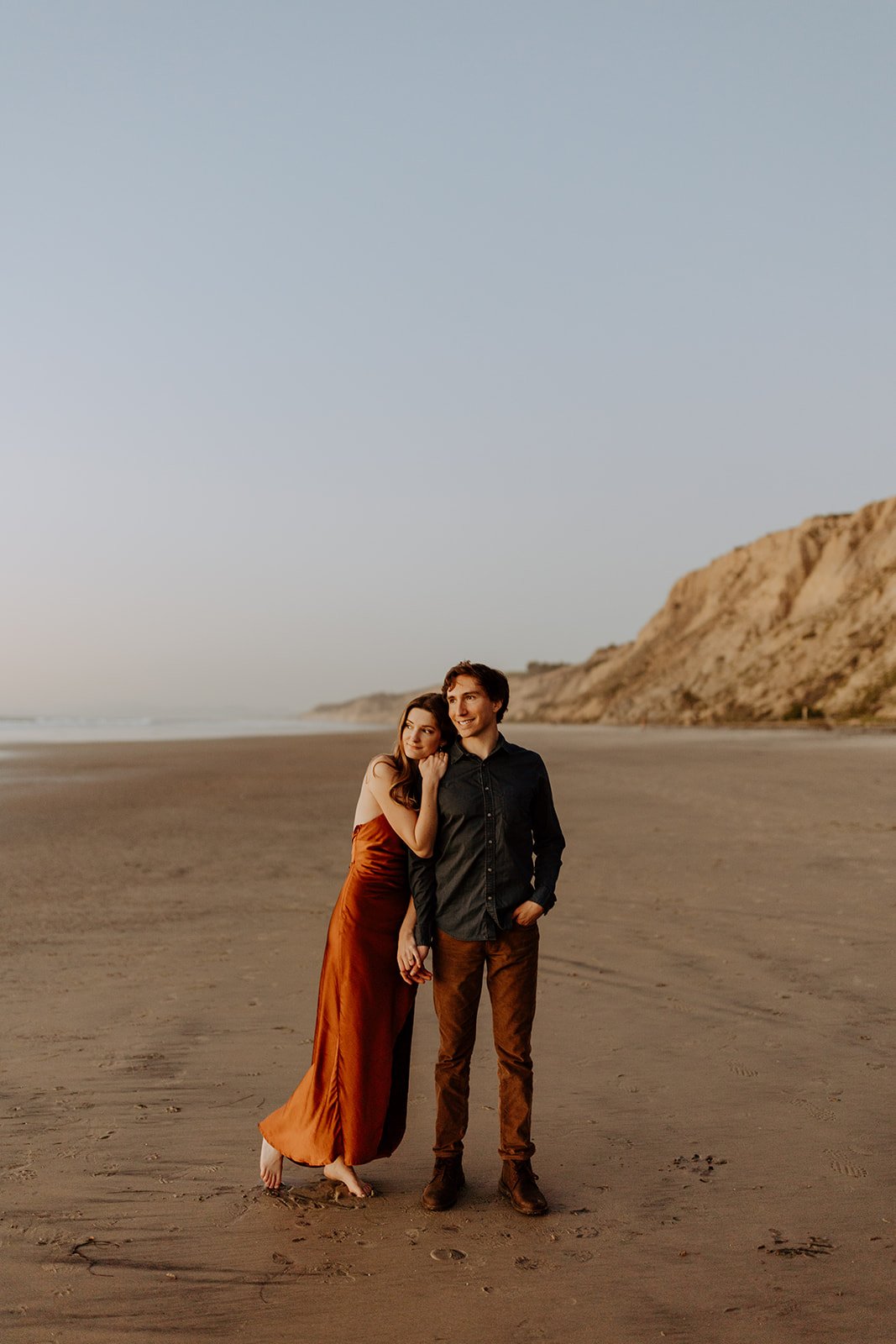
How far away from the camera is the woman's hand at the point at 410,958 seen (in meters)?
3.66

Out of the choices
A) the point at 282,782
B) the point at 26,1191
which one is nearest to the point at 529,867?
the point at 26,1191

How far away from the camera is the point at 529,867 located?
151 inches

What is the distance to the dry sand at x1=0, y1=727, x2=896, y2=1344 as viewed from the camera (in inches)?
119

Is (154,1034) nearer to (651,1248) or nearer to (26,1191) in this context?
(26,1191)

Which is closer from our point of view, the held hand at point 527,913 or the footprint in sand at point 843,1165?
the held hand at point 527,913

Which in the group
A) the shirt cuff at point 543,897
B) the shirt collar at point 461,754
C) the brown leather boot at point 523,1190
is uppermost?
the shirt collar at point 461,754

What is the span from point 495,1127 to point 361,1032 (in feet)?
3.69

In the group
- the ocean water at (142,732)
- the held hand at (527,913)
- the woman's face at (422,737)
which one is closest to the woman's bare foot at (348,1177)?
the held hand at (527,913)

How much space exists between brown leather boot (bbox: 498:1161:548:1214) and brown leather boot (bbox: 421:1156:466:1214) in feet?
0.61

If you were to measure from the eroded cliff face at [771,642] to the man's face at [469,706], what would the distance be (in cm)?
4544

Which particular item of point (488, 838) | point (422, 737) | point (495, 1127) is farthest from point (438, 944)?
point (495, 1127)

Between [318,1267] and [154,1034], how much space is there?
103 inches

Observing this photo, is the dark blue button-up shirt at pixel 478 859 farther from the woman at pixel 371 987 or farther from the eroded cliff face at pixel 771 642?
the eroded cliff face at pixel 771 642

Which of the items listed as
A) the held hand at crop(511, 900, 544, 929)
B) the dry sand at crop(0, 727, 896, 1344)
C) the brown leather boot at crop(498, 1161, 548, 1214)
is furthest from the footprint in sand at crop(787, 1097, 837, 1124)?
the held hand at crop(511, 900, 544, 929)
